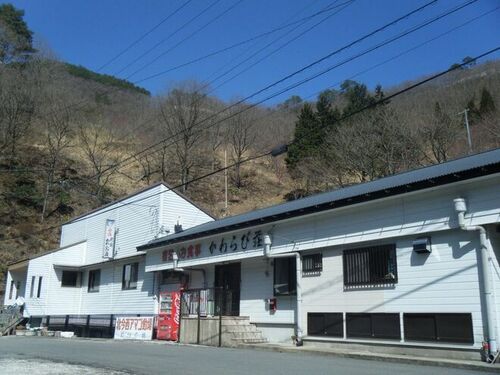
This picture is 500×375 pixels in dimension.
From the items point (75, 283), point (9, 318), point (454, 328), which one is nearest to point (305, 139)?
point (75, 283)

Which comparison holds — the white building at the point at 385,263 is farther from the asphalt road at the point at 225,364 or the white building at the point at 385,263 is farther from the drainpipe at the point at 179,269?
the drainpipe at the point at 179,269

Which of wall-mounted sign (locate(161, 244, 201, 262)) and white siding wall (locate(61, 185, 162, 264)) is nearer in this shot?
wall-mounted sign (locate(161, 244, 201, 262))

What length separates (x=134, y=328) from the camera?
24.5m

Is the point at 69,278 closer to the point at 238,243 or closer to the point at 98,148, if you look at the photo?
the point at 238,243

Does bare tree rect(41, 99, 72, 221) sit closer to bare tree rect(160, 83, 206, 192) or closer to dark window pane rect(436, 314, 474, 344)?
bare tree rect(160, 83, 206, 192)

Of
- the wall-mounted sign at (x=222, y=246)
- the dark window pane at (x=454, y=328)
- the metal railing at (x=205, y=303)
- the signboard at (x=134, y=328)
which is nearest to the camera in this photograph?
the dark window pane at (x=454, y=328)

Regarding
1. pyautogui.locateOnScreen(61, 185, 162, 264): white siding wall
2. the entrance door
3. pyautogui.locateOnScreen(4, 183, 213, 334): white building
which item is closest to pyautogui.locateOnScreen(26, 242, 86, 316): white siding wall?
pyautogui.locateOnScreen(4, 183, 213, 334): white building

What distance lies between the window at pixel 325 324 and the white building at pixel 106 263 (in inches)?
466

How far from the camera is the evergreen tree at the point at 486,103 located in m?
47.8

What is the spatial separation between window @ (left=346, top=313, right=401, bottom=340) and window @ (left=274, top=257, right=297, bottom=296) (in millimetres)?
3004

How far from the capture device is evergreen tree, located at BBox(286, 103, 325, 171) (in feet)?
181

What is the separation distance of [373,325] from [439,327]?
7.01 ft

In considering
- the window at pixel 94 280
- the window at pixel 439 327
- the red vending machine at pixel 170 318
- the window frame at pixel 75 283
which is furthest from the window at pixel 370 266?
the window frame at pixel 75 283

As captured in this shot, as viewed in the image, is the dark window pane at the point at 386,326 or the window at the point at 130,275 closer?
the dark window pane at the point at 386,326
